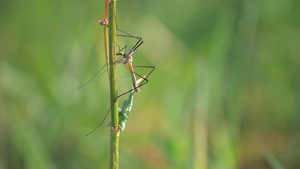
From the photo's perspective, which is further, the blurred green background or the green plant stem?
the blurred green background

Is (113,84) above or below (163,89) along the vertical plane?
below

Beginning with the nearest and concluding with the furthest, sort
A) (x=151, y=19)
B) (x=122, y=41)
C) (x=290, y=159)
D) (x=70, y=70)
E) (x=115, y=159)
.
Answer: (x=115, y=159), (x=290, y=159), (x=70, y=70), (x=122, y=41), (x=151, y=19)

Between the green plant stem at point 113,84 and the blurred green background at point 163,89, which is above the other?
the blurred green background at point 163,89

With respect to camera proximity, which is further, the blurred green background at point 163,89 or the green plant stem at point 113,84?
the blurred green background at point 163,89

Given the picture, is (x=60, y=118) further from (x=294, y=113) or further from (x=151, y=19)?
(x=151, y=19)

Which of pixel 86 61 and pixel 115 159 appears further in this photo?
pixel 86 61

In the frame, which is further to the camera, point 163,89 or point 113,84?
point 163,89

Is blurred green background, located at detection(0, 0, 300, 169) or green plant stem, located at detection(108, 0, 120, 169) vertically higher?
blurred green background, located at detection(0, 0, 300, 169)

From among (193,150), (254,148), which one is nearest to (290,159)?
(254,148)
